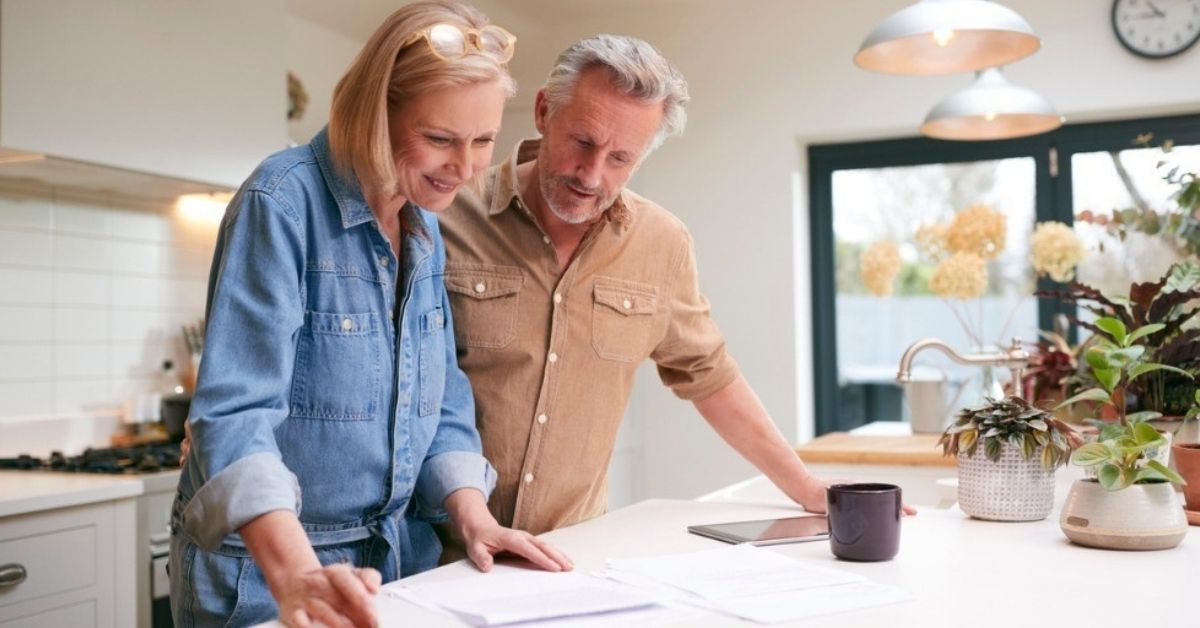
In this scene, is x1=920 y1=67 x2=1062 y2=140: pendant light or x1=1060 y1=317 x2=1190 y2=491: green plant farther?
x1=920 y1=67 x2=1062 y2=140: pendant light

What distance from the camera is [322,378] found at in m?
1.30

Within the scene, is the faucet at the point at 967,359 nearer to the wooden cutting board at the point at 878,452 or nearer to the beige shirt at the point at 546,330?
the wooden cutting board at the point at 878,452

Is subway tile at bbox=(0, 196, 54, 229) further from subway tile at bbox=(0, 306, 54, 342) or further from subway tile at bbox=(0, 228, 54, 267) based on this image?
subway tile at bbox=(0, 306, 54, 342)

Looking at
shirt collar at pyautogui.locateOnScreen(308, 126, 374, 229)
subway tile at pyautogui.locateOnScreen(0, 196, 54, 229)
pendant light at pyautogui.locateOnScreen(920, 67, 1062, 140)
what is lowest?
shirt collar at pyautogui.locateOnScreen(308, 126, 374, 229)

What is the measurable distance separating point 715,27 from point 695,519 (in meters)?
3.96

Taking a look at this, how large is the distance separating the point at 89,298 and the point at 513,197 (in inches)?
90.9

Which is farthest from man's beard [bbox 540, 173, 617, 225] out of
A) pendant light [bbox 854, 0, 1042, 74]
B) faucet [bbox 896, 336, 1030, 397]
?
pendant light [bbox 854, 0, 1042, 74]

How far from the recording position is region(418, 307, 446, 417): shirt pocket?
1429 millimetres

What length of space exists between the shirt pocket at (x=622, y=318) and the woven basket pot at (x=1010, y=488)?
56cm

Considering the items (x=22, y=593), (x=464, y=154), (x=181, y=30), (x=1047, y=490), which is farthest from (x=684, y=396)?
(x=181, y=30)

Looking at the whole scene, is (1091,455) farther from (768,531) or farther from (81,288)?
(81,288)

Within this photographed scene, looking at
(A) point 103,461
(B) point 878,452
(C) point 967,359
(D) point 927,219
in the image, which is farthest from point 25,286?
(D) point 927,219

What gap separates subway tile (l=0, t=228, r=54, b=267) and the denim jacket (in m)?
2.29

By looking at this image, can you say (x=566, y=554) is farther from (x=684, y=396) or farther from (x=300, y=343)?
(x=684, y=396)
